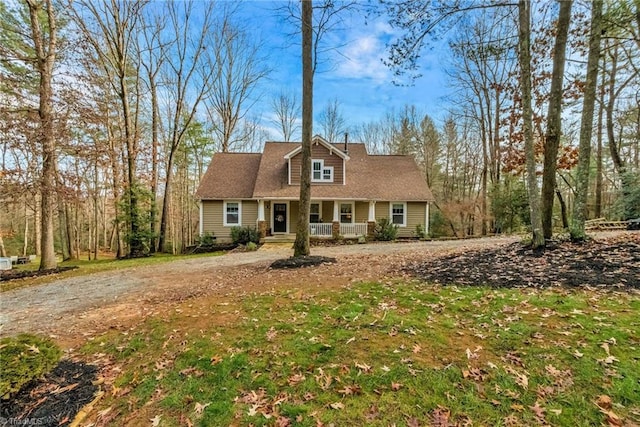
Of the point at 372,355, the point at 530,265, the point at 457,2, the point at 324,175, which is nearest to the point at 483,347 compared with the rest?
the point at 372,355

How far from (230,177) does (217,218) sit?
2.78 metres

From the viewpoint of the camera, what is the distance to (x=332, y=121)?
2883cm

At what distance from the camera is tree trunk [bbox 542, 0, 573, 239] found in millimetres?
7395

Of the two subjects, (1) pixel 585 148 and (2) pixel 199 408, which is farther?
(1) pixel 585 148

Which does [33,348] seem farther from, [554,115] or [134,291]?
[554,115]

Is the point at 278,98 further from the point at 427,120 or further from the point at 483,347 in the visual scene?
the point at 483,347

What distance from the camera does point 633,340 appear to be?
3160 millimetres

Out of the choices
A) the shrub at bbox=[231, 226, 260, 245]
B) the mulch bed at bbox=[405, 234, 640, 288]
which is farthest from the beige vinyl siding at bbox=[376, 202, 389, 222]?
the mulch bed at bbox=[405, 234, 640, 288]

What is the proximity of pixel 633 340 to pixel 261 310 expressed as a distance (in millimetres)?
4563

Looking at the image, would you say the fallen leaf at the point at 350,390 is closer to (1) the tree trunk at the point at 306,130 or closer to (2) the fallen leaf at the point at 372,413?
(2) the fallen leaf at the point at 372,413

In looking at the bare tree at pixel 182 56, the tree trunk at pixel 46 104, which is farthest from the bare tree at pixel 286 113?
the tree trunk at pixel 46 104

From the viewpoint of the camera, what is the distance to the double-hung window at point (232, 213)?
17.8 m

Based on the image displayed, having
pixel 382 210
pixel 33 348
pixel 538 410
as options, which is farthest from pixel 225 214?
pixel 538 410

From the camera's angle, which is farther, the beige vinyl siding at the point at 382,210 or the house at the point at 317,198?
the beige vinyl siding at the point at 382,210
